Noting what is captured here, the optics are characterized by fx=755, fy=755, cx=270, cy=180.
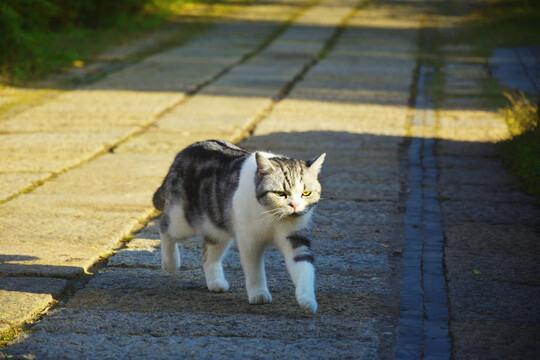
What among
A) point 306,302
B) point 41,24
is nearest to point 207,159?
point 306,302

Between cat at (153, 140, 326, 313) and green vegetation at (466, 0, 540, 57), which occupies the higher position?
cat at (153, 140, 326, 313)

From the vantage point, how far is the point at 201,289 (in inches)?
148

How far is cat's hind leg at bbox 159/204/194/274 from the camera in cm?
385

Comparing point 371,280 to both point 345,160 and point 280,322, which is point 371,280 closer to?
point 280,322

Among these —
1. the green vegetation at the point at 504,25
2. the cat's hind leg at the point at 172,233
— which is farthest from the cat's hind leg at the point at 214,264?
the green vegetation at the point at 504,25

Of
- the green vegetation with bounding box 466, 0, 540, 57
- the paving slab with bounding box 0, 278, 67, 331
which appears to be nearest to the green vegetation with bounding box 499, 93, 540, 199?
the paving slab with bounding box 0, 278, 67, 331

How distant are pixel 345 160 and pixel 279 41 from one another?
772 centimetres

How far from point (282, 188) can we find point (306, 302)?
517 mm

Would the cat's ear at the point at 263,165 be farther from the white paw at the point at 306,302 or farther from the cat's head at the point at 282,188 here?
the white paw at the point at 306,302

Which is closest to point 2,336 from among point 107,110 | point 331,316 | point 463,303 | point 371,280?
point 331,316

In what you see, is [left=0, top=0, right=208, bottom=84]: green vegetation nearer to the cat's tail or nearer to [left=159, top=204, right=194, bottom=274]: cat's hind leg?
the cat's tail

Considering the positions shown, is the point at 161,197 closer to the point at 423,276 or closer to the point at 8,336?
the point at 8,336

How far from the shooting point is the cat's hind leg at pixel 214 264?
12.2 ft

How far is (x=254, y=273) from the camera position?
3510 mm
